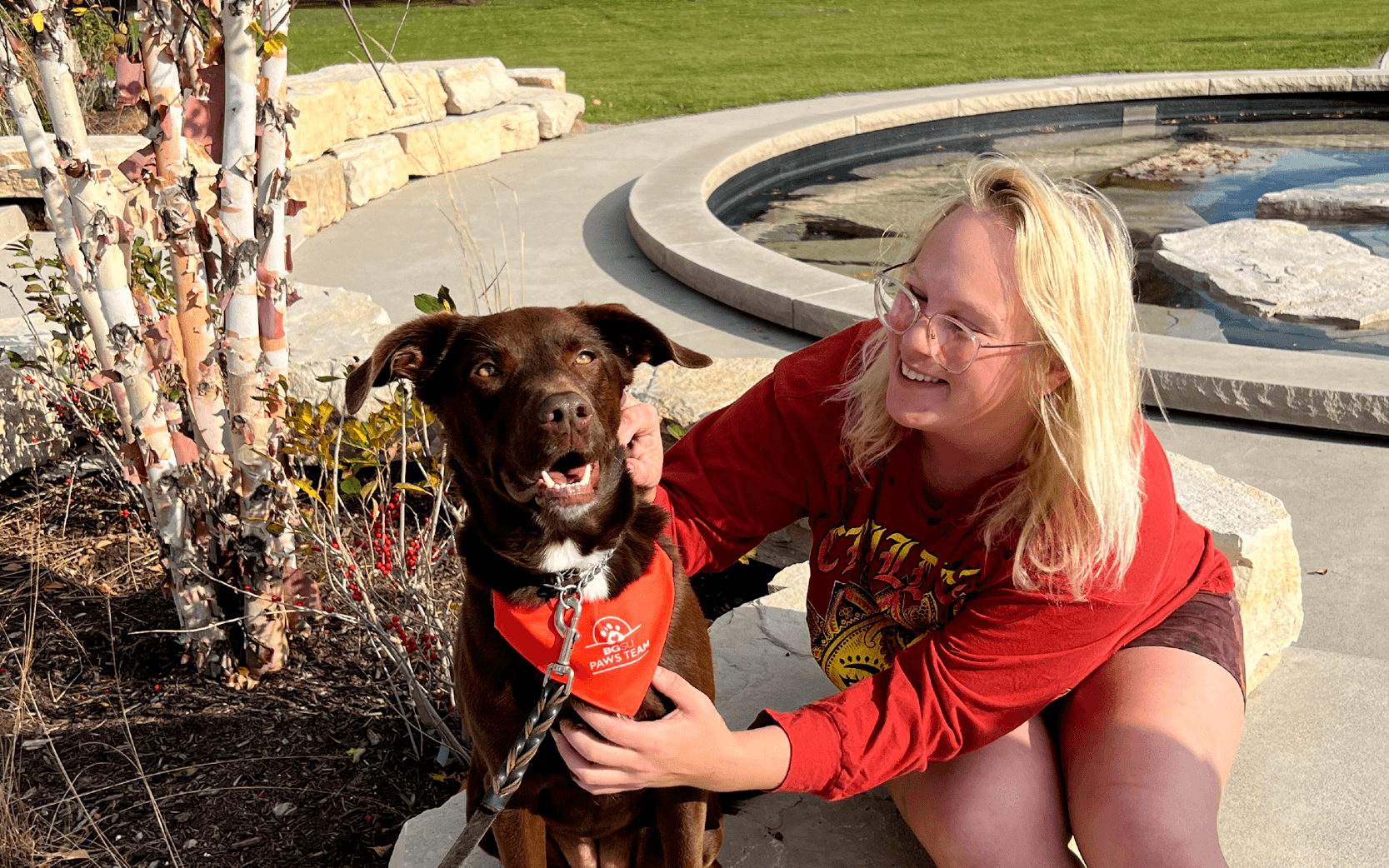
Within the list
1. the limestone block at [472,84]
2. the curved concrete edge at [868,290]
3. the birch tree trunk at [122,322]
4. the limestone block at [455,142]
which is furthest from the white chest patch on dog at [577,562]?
the limestone block at [472,84]

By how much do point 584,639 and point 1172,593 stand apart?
1.26 metres

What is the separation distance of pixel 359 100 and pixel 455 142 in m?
0.86

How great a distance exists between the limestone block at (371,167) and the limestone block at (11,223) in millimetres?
Result: 2193

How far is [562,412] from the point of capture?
2.06 metres

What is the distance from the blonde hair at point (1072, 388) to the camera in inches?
85.2

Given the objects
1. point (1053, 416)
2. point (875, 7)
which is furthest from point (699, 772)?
point (875, 7)

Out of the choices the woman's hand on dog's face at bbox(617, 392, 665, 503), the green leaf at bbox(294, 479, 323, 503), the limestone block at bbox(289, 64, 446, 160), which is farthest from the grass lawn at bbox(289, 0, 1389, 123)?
the woman's hand on dog's face at bbox(617, 392, 665, 503)

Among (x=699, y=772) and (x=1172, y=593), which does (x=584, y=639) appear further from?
(x=1172, y=593)

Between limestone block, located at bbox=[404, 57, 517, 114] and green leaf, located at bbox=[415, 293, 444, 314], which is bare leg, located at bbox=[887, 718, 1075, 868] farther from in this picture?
limestone block, located at bbox=[404, 57, 517, 114]

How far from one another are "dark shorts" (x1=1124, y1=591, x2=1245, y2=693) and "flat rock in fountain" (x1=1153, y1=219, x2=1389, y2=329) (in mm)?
4740

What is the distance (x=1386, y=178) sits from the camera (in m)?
9.83

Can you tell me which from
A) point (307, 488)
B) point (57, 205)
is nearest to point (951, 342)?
point (307, 488)

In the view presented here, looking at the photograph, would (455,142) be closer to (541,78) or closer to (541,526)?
(541,78)

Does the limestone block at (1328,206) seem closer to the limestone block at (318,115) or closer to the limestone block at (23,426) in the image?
the limestone block at (318,115)
